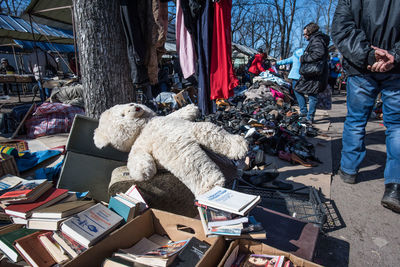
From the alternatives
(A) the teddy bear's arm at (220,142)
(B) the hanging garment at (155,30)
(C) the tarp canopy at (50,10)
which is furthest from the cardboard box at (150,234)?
(C) the tarp canopy at (50,10)

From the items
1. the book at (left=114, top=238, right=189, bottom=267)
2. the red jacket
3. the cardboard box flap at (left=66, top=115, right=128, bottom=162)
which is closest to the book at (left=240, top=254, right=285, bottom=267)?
the book at (left=114, top=238, right=189, bottom=267)

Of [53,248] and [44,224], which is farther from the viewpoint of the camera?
[44,224]

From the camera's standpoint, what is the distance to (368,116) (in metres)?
2.40

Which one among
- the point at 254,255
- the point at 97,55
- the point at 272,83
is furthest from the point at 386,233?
the point at 272,83

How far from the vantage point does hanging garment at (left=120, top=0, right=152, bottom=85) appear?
2.32 m

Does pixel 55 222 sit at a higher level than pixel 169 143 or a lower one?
lower

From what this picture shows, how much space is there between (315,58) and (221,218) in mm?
4512

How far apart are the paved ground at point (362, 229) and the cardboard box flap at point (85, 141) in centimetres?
188

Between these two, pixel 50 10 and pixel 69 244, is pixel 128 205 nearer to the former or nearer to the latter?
pixel 69 244

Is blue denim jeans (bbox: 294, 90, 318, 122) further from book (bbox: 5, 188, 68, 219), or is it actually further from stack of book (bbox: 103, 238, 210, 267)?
book (bbox: 5, 188, 68, 219)

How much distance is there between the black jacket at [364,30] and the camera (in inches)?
80.8

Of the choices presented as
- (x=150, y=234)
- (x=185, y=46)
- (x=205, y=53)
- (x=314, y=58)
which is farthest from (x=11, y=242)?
(x=314, y=58)

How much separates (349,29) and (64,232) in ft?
9.64

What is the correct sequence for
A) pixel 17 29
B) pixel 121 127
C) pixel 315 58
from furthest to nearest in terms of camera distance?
pixel 17 29 < pixel 315 58 < pixel 121 127
